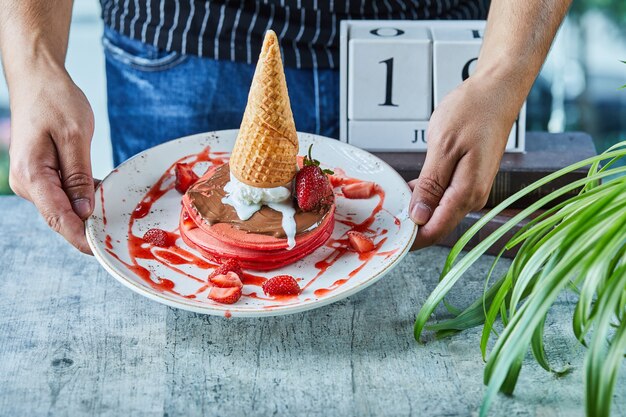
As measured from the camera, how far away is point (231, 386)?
4.43ft

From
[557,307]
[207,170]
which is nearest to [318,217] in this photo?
[207,170]

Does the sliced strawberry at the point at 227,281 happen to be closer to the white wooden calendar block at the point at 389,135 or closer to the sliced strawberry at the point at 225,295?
the sliced strawberry at the point at 225,295

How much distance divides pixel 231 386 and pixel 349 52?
94cm

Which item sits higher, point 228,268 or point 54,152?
point 54,152

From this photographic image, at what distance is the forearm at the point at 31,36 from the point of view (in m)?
1.71

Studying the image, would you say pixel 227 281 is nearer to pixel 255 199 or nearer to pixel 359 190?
pixel 255 199

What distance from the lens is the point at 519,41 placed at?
168cm

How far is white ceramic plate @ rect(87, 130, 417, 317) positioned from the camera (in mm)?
1400

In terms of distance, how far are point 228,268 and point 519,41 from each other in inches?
30.7

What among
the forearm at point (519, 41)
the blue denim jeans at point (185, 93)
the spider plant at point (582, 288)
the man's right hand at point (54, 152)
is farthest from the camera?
the blue denim jeans at point (185, 93)

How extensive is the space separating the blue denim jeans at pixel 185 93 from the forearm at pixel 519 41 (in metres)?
0.54

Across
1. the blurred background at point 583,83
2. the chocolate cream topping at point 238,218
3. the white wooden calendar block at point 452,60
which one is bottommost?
the blurred background at point 583,83

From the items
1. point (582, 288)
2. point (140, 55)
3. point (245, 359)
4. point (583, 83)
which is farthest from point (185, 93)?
point (583, 83)

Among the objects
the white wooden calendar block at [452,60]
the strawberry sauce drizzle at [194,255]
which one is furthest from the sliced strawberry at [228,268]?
the white wooden calendar block at [452,60]
